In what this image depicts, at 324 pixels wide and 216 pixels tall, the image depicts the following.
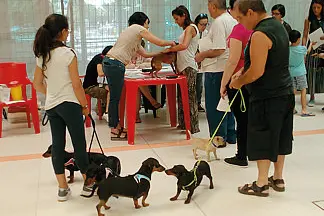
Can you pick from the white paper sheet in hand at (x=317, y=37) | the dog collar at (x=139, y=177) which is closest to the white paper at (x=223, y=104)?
the dog collar at (x=139, y=177)

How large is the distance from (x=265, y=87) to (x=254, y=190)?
0.71 m

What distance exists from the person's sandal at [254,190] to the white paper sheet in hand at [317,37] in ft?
10.8

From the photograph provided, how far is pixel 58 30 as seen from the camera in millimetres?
2490

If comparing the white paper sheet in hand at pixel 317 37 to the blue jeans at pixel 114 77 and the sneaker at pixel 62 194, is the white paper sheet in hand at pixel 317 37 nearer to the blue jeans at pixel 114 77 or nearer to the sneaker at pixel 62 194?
the blue jeans at pixel 114 77

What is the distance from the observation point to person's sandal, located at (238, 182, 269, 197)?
8.93ft

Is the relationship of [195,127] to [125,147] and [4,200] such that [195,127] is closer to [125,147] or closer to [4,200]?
[125,147]

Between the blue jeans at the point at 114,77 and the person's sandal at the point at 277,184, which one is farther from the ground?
the blue jeans at the point at 114,77

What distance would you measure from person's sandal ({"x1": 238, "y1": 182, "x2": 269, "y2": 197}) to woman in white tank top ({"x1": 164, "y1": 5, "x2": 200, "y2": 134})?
5.23 feet

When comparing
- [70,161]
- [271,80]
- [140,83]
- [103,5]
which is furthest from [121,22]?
[271,80]

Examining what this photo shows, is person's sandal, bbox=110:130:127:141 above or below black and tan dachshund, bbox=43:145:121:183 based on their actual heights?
below

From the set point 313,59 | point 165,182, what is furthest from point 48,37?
point 313,59

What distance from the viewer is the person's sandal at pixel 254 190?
2.72 metres

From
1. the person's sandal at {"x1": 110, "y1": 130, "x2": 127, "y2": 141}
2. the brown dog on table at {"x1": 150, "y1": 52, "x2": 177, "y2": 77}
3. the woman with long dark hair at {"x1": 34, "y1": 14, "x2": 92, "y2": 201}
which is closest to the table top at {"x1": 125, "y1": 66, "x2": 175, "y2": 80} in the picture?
the brown dog on table at {"x1": 150, "y1": 52, "x2": 177, "y2": 77}

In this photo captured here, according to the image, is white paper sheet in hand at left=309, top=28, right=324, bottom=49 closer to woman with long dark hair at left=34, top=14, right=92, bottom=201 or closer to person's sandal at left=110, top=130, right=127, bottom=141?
person's sandal at left=110, top=130, right=127, bottom=141
